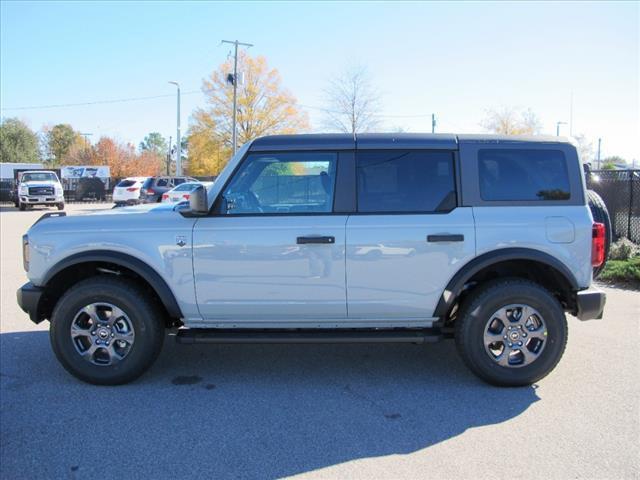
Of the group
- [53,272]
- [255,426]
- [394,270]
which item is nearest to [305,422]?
[255,426]

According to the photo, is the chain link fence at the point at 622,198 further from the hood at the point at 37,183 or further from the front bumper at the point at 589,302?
Result: the hood at the point at 37,183

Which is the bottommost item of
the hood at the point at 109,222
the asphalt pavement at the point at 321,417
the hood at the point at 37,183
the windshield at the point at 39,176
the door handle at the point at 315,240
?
the asphalt pavement at the point at 321,417

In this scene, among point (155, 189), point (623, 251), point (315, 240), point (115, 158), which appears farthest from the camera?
point (115, 158)

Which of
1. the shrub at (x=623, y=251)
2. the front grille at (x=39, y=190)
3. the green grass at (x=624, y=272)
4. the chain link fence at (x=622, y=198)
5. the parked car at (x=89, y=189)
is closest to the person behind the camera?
the green grass at (x=624, y=272)

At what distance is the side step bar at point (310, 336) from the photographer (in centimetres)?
401

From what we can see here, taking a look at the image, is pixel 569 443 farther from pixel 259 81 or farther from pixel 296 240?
pixel 259 81

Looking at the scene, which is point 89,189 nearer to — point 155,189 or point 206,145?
point 206,145

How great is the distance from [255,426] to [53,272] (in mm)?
2078

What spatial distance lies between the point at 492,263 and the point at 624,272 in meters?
5.16

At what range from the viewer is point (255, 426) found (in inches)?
136

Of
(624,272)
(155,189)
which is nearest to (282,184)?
(624,272)

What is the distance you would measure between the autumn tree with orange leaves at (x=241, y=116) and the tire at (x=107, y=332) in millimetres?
40083

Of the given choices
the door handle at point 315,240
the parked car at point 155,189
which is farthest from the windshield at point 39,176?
the door handle at point 315,240

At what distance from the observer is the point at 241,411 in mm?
3670
